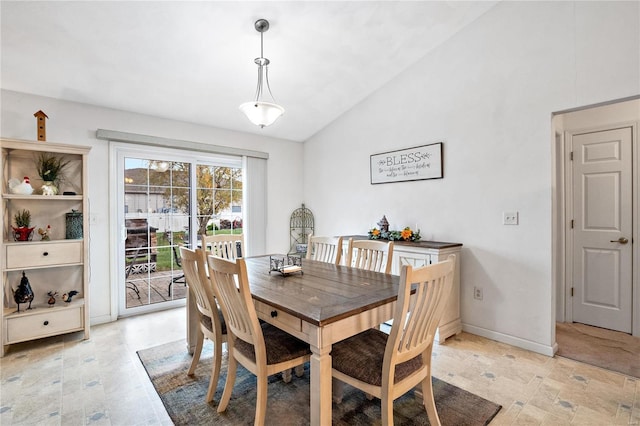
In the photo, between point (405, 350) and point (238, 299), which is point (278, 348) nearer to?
point (238, 299)

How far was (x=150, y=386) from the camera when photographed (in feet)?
7.21

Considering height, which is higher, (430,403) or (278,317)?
(278,317)

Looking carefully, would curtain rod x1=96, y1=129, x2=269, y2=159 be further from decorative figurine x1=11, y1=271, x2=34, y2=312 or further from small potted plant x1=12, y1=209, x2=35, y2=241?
decorative figurine x1=11, y1=271, x2=34, y2=312

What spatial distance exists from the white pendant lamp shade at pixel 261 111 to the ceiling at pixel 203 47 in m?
0.80

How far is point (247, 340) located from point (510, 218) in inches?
97.5

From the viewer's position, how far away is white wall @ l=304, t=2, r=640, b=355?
2.41 metres

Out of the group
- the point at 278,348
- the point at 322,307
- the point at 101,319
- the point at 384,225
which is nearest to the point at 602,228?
the point at 384,225

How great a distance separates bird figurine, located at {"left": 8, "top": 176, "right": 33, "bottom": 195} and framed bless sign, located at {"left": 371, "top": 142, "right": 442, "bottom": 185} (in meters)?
3.45

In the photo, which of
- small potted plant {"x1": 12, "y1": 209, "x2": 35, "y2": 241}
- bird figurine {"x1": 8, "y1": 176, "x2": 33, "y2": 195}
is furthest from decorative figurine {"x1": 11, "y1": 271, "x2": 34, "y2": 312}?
bird figurine {"x1": 8, "y1": 176, "x2": 33, "y2": 195}

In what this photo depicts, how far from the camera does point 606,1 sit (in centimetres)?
231

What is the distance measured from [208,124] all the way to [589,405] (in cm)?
442

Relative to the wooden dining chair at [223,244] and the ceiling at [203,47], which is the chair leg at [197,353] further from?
the ceiling at [203,47]

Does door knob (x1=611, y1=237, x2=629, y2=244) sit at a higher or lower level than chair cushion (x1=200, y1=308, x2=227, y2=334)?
higher

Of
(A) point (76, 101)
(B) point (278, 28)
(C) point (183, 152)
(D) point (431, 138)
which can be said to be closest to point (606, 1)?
(D) point (431, 138)
